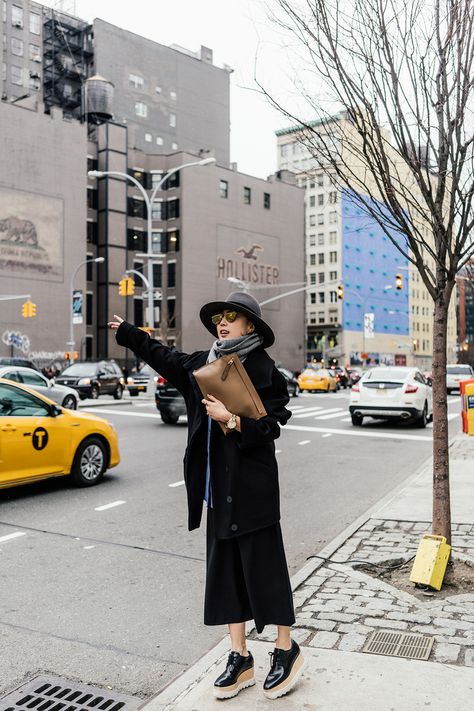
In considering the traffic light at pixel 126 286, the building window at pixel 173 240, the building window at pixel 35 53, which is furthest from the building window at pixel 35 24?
the traffic light at pixel 126 286

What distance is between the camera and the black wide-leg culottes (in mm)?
3463

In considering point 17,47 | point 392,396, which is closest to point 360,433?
point 392,396

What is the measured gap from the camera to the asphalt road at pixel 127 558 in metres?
4.08

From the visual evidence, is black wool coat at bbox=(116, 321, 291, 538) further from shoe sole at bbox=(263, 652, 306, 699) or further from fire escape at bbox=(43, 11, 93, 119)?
fire escape at bbox=(43, 11, 93, 119)

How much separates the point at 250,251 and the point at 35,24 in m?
34.3

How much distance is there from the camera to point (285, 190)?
2968 inches

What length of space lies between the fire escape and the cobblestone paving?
74.7 meters

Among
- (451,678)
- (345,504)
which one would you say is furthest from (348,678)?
(345,504)

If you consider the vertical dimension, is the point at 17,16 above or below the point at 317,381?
above

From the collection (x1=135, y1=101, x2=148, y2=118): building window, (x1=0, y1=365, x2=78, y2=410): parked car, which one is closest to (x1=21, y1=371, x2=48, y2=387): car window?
(x1=0, y1=365, x2=78, y2=410): parked car

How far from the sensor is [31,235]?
181 ft

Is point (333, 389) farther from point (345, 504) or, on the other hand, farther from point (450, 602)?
point (450, 602)

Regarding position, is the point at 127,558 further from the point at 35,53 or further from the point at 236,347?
the point at 35,53

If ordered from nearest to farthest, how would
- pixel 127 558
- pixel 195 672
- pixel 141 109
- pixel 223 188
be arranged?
pixel 195 672
pixel 127 558
pixel 223 188
pixel 141 109
